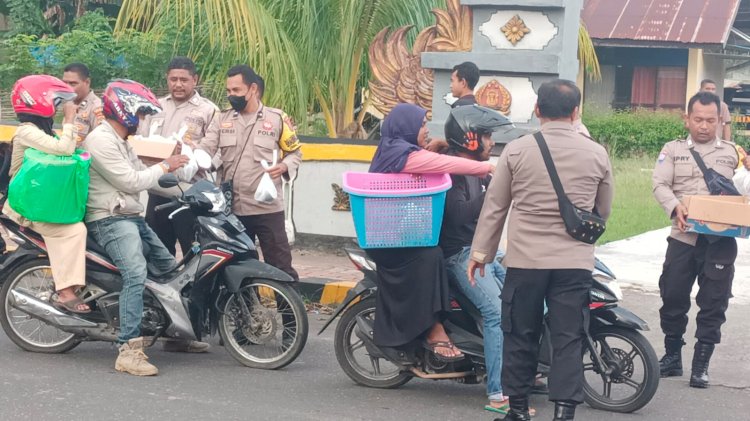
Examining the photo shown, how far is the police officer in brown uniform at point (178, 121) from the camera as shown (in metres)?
7.41

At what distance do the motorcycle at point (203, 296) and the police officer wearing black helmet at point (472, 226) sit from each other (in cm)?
104

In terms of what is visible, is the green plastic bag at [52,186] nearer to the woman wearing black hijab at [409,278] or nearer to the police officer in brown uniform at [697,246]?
the woman wearing black hijab at [409,278]

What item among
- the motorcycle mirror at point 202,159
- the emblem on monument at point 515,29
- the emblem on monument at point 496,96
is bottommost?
the motorcycle mirror at point 202,159

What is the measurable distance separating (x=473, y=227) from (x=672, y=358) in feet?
5.45

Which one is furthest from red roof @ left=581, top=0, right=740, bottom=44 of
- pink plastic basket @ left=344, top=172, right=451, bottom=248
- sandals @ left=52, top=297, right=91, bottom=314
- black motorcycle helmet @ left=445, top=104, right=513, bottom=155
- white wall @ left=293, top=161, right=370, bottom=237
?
sandals @ left=52, top=297, right=91, bottom=314

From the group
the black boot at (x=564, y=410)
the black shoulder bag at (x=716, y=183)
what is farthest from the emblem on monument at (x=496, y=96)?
the black boot at (x=564, y=410)

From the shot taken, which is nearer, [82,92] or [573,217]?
[573,217]

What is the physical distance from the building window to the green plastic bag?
20560mm

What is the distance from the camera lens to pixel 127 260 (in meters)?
6.11

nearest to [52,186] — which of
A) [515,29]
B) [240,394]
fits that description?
[240,394]

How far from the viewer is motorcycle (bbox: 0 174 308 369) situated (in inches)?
243

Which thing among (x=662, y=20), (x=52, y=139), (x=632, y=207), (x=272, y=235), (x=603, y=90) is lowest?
(x=632, y=207)

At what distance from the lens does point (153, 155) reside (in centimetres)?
675

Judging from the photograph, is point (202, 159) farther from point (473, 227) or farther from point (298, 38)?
point (298, 38)
